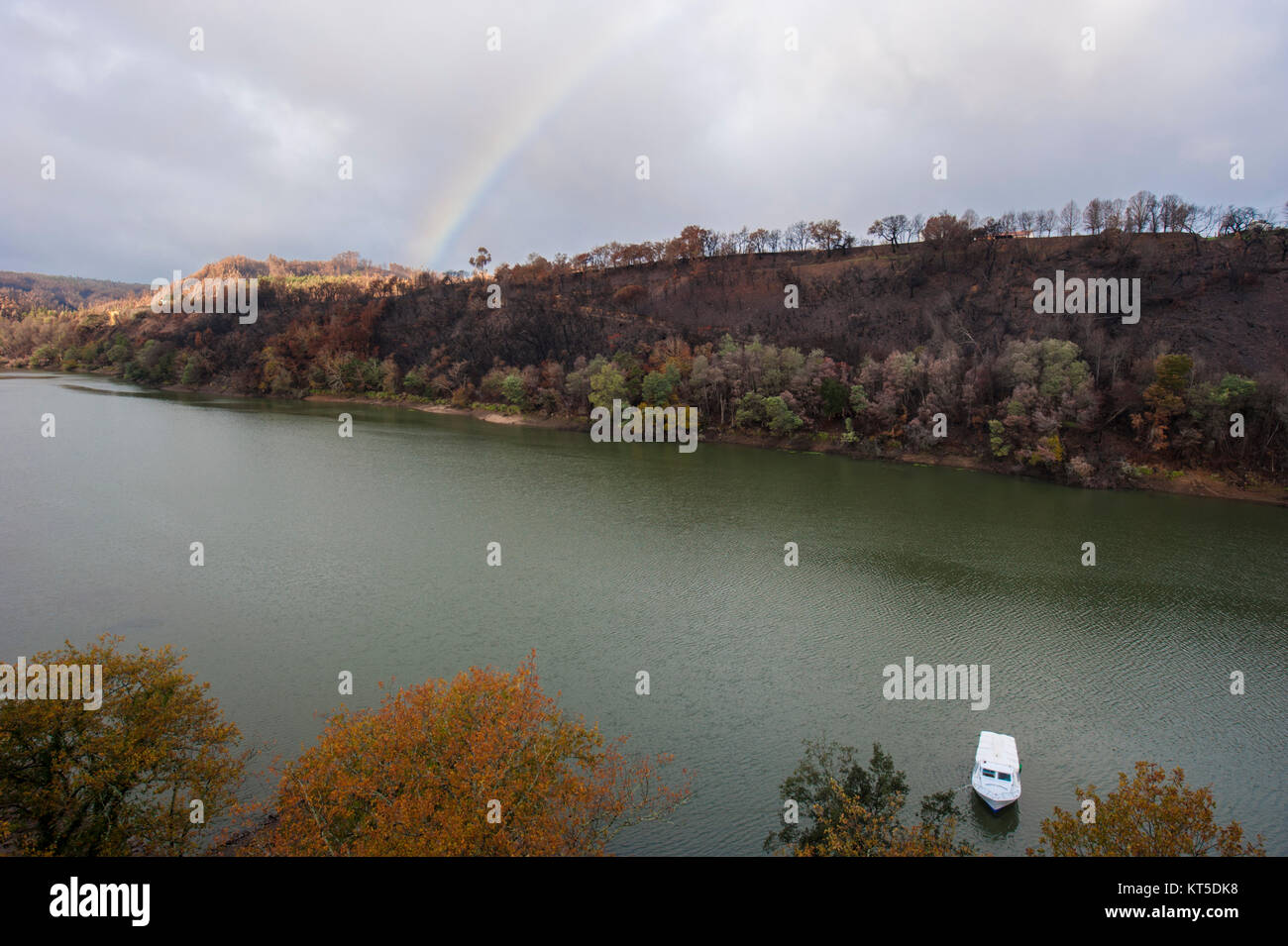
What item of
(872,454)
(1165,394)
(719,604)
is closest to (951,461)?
(872,454)

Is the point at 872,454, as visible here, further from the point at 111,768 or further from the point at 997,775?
the point at 111,768

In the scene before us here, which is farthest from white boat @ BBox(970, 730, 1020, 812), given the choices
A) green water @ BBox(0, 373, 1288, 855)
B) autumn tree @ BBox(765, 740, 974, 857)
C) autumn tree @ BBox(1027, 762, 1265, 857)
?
autumn tree @ BBox(1027, 762, 1265, 857)

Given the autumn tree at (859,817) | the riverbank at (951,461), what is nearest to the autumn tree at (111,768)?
the autumn tree at (859,817)

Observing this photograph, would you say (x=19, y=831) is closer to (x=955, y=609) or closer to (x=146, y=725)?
(x=146, y=725)

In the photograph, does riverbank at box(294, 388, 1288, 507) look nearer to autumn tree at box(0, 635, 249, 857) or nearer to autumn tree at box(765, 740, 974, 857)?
autumn tree at box(765, 740, 974, 857)

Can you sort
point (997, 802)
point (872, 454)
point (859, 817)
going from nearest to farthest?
1. point (859, 817)
2. point (997, 802)
3. point (872, 454)
